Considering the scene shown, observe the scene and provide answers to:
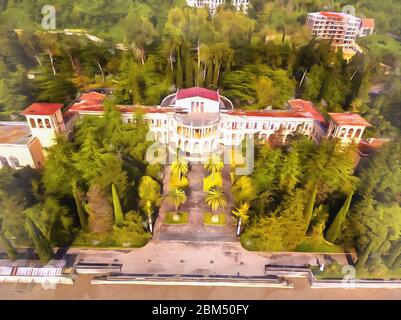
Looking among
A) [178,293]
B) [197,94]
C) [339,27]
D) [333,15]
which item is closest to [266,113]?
[197,94]

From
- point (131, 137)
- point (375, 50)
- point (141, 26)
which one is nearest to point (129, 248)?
Result: point (131, 137)

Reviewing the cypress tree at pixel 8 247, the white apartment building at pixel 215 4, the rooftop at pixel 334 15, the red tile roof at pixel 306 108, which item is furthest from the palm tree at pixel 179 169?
the rooftop at pixel 334 15

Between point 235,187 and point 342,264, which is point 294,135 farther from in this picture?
point 342,264

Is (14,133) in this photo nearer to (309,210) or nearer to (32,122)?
(32,122)

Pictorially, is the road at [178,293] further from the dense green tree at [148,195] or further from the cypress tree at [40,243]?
the dense green tree at [148,195]

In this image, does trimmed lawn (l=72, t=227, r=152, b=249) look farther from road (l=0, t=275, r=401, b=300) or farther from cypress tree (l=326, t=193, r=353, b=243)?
cypress tree (l=326, t=193, r=353, b=243)
